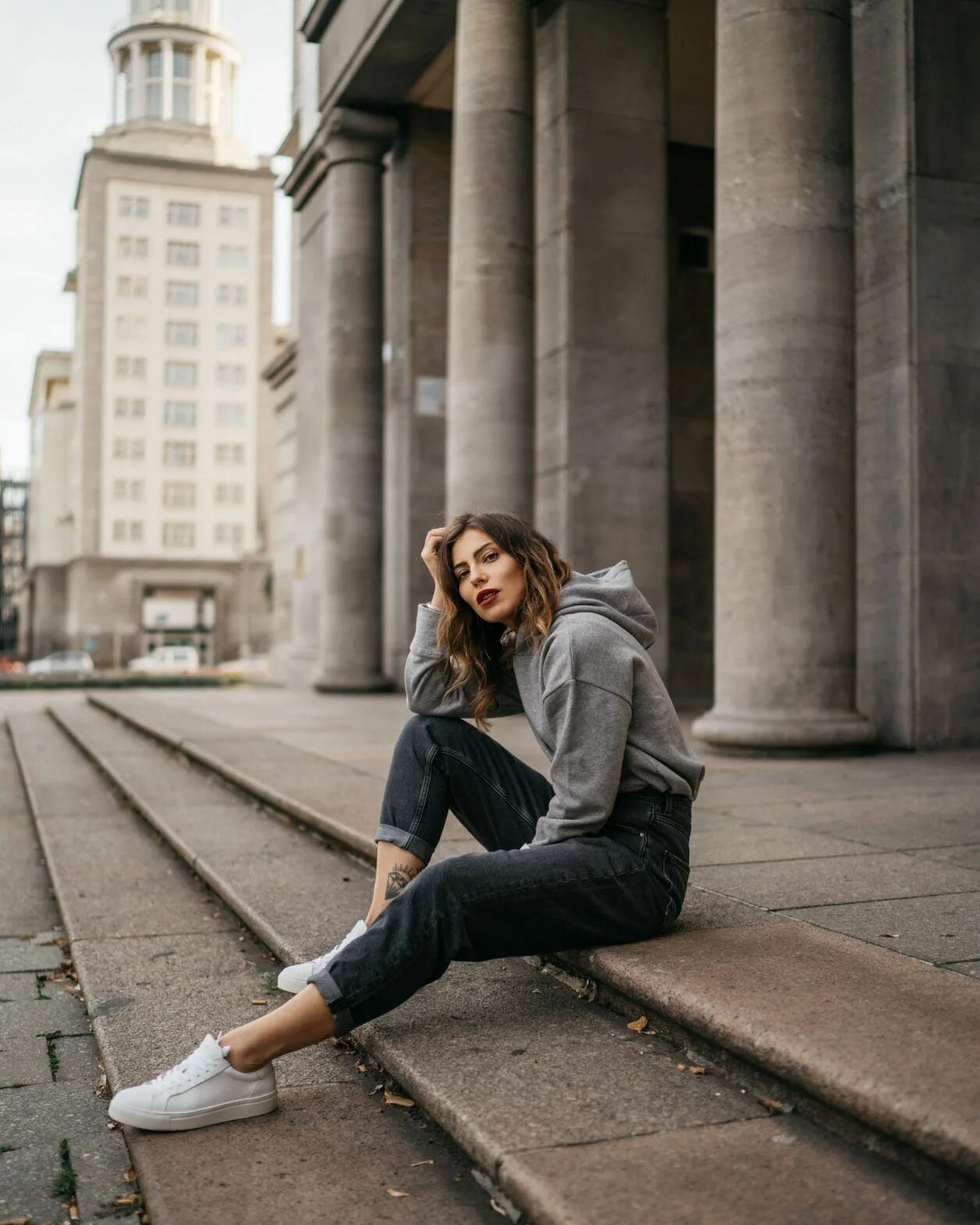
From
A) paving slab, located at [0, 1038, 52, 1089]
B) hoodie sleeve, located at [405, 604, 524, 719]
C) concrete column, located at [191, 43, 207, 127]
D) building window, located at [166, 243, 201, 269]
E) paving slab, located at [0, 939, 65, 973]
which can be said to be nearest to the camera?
paving slab, located at [0, 1038, 52, 1089]

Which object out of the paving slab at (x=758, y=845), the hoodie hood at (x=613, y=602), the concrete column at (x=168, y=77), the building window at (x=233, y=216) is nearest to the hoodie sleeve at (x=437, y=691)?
the hoodie hood at (x=613, y=602)

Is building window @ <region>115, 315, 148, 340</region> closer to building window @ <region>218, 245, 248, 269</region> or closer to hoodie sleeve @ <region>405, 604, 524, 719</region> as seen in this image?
building window @ <region>218, 245, 248, 269</region>

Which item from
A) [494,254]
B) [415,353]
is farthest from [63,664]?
[494,254]

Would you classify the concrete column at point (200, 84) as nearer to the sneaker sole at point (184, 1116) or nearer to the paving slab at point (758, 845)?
the paving slab at point (758, 845)

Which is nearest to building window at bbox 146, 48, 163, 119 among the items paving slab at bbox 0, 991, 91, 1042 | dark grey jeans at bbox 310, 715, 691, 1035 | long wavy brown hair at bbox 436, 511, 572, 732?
paving slab at bbox 0, 991, 91, 1042

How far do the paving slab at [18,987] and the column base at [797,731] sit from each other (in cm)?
536

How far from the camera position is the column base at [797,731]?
336 inches

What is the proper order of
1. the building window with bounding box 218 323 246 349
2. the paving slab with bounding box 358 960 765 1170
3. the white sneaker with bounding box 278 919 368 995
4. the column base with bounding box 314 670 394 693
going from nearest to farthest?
the paving slab with bounding box 358 960 765 1170
the white sneaker with bounding box 278 919 368 995
the column base with bounding box 314 670 394 693
the building window with bounding box 218 323 246 349

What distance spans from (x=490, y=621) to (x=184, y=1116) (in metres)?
1.63

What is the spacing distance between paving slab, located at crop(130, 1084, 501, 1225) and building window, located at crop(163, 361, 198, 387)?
73413 mm

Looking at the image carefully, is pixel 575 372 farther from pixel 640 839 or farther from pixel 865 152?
pixel 640 839

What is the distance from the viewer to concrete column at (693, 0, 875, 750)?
8.47 metres

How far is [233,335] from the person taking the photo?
73750 mm

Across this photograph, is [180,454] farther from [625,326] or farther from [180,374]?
[625,326]
